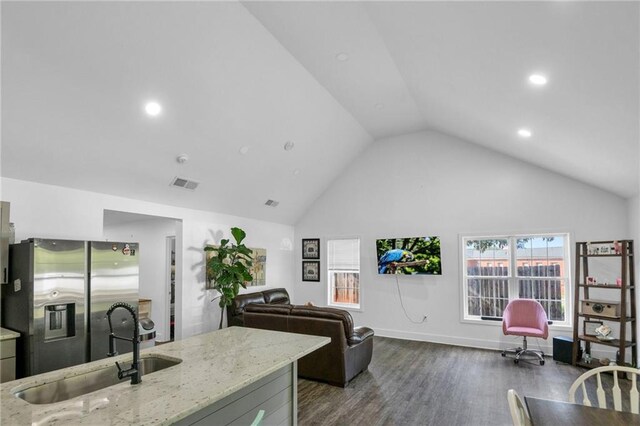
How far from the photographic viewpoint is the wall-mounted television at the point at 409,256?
23.0 ft

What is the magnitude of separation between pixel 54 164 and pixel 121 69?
1.47m

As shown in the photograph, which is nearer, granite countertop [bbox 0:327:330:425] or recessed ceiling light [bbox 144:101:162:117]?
granite countertop [bbox 0:327:330:425]

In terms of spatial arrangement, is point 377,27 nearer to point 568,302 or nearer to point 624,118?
point 624,118

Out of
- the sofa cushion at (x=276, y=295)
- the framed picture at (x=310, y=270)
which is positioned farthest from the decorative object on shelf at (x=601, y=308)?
the sofa cushion at (x=276, y=295)

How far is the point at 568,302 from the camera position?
20.0 feet

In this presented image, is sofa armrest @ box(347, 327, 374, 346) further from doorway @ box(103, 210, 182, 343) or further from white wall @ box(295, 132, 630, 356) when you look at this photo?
doorway @ box(103, 210, 182, 343)

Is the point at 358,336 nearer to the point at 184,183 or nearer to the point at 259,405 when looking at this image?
the point at 259,405

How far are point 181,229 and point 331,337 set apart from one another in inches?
128

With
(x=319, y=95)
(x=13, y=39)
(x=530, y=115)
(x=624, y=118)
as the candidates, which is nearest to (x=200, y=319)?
(x=319, y=95)

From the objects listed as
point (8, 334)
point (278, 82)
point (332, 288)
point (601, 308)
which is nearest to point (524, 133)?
point (601, 308)

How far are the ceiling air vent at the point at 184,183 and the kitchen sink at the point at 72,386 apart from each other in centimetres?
362

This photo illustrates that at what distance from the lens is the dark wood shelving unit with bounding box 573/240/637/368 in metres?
5.01

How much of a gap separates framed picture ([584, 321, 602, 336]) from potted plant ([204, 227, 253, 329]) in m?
5.33

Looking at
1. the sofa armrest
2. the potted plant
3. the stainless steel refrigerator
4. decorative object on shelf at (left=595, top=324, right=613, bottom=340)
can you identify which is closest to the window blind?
the potted plant
